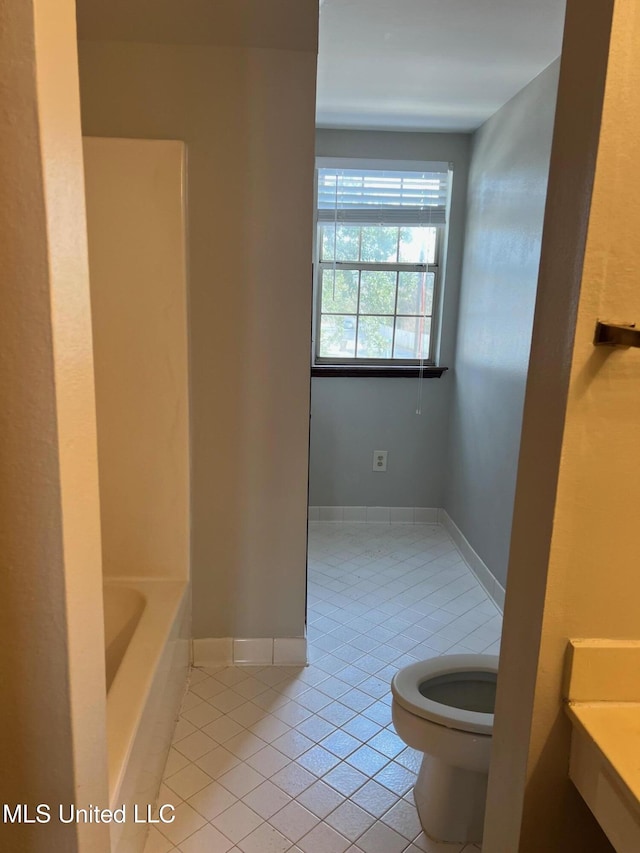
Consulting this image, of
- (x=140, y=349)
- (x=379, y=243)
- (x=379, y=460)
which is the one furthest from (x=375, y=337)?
(x=140, y=349)

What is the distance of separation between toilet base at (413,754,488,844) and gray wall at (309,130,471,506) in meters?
2.24

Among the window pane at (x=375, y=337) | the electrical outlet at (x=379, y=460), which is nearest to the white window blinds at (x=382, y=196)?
the window pane at (x=375, y=337)

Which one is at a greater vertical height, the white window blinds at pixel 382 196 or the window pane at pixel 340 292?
A: the white window blinds at pixel 382 196

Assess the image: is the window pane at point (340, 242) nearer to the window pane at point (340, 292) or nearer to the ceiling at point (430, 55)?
the window pane at point (340, 292)

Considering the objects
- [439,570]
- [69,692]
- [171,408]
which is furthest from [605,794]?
[439,570]

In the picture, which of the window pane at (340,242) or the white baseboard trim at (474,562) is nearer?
the white baseboard trim at (474,562)

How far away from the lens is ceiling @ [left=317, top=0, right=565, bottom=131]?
2.04m

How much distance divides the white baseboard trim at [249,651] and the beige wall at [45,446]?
1.52 metres

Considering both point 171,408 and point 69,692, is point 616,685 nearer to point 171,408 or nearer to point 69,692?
point 69,692

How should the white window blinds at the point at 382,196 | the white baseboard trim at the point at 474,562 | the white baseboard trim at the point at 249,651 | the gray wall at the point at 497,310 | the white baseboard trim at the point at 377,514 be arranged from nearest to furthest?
the white baseboard trim at the point at 249,651 → the gray wall at the point at 497,310 → the white baseboard trim at the point at 474,562 → the white window blinds at the point at 382,196 → the white baseboard trim at the point at 377,514

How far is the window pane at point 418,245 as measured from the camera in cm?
368

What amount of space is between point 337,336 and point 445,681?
232 cm

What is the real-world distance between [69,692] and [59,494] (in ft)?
0.91

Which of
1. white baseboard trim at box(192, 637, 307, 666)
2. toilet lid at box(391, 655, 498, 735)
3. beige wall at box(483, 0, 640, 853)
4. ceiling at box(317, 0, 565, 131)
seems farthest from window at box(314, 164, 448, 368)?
beige wall at box(483, 0, 640, 853)
